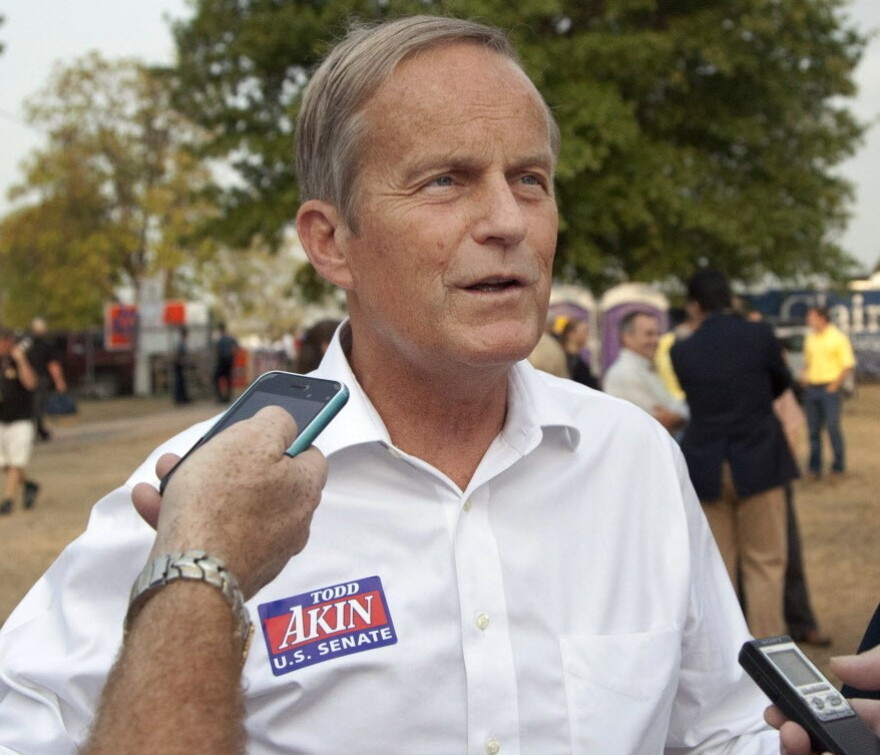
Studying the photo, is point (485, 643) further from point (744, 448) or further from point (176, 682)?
point (744, 448)

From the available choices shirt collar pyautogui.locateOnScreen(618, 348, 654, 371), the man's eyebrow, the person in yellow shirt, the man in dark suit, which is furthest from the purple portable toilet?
the man's eyebrow

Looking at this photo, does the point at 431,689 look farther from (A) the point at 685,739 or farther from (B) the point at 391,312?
(B) the point at 391,312

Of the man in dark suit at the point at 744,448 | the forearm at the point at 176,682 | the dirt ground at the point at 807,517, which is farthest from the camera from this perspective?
the dirt ground at the point at 807,517

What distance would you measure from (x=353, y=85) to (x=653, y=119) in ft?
72.8

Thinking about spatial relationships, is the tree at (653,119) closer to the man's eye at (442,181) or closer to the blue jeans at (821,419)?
the blue jeans at (821,419)

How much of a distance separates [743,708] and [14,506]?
12.2 metres

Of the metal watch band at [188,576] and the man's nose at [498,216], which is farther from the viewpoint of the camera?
the man's nose at [498,216]

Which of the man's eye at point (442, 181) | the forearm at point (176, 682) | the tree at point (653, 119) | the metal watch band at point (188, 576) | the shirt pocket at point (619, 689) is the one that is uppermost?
the tree at point (653, 119)

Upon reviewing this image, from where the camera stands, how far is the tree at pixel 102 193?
40219 millimetres

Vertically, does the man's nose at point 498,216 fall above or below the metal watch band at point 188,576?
above

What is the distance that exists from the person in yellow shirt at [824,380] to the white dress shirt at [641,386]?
6635 mm

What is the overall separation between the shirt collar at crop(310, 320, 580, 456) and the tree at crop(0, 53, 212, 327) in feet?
124

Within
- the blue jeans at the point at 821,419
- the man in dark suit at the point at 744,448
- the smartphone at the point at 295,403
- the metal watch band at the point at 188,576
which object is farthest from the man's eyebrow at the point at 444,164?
the blue jeans at the point at 821,419

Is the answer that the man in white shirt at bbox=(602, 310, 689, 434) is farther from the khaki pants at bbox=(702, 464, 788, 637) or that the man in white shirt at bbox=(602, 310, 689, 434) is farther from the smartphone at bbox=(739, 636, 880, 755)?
the smartphone at bbox=(739, 636, 880, 755)
